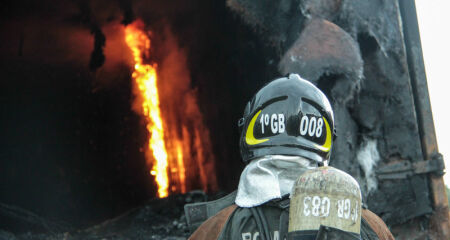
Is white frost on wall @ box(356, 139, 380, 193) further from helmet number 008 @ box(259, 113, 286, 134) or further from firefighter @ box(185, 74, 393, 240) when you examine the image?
helmet number 008 @ box(259, 113, 286, 134)

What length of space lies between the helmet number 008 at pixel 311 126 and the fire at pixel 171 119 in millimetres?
7156

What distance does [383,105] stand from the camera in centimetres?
705

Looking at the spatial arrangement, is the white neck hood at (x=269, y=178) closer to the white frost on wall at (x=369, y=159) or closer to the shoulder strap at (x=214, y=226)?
the shoulder strap at (x=214, y=226)

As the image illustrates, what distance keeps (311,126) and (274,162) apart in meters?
0.32

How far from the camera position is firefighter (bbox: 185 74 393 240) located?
8.93ft

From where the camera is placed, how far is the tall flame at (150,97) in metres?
12.0

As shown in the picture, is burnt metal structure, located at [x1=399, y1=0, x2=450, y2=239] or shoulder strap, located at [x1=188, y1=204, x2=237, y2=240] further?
burnt metal structure, located at [x1=399, y1=0, x2=450, y2=239]

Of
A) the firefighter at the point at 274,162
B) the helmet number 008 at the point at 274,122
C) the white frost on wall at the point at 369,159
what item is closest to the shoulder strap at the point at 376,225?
the firefighter at the point at 274,162

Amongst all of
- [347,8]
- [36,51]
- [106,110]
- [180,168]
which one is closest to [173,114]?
[180,168]

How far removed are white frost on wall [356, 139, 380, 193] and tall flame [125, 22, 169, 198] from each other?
6064 mm

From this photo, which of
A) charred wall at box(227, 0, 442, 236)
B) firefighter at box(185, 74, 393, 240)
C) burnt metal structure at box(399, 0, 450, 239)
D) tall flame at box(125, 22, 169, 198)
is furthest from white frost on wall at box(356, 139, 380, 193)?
tall flame at box(125, 22, 169, 198)

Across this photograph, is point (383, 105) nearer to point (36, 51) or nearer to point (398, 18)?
point (398, 18)

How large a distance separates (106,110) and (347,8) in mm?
7684

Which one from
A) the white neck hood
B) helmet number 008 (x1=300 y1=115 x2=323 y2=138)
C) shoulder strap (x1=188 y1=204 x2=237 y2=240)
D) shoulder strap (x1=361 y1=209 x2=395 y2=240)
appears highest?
helmet number 008 (x1=300 y1=115 x2=323 y2=138)
